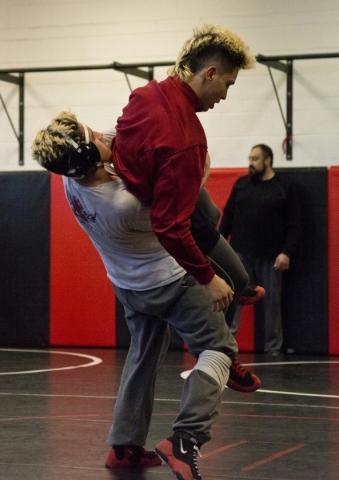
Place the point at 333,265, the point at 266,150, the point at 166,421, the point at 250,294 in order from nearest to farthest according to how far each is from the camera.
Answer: the point at 250,294
the point at 166,421
the point at 266,150
the point at 333,265

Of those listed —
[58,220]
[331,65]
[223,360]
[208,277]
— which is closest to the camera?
[208,277]

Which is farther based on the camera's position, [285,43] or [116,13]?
[116,13]

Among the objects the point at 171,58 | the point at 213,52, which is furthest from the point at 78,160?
the point at 171,58

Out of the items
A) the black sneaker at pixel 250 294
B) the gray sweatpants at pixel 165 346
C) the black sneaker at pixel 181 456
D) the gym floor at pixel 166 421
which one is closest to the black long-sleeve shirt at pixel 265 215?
the gym floor at pixel 166 421

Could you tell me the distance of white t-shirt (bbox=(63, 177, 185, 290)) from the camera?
3.27 meters

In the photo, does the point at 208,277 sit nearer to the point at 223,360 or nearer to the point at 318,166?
the point at 223,360

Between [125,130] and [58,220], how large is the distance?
5.37 m

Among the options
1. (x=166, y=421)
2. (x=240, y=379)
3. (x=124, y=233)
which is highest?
(x=124, y=233)

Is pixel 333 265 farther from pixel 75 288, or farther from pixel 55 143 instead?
pixel 55 143

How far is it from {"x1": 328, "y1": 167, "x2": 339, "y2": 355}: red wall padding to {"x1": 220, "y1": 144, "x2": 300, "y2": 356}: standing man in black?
30 cm

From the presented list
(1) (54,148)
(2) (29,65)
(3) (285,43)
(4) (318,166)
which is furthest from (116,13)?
(1) (54,148)

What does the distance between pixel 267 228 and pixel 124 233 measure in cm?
454

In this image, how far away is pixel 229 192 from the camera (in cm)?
804

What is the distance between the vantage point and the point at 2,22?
8938 mm
